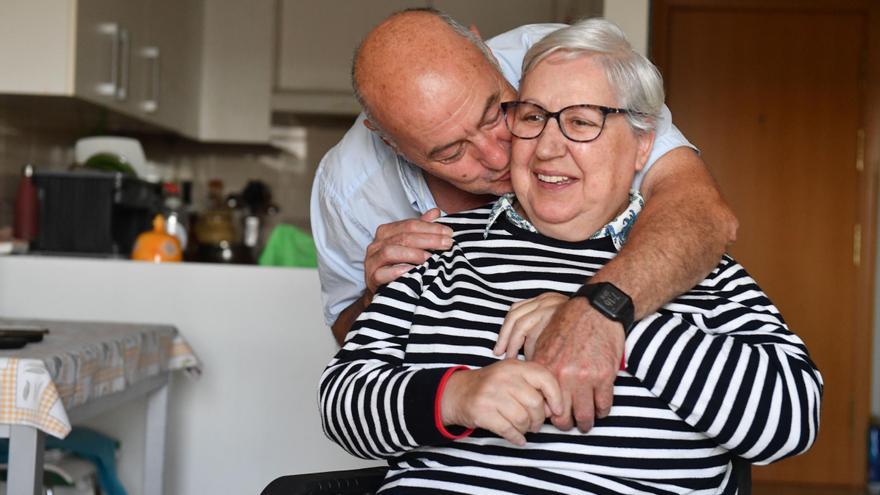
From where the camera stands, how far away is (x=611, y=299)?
111cm

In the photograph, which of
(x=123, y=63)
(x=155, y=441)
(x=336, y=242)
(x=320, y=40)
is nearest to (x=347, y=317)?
(x=336, y=242)

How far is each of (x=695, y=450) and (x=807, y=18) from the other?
377cm

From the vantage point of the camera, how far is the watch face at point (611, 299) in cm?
110

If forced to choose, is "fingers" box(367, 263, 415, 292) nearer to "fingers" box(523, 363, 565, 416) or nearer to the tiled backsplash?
"fingers" box(523, 363, 565, 416)

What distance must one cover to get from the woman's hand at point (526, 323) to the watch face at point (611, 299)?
6 cm

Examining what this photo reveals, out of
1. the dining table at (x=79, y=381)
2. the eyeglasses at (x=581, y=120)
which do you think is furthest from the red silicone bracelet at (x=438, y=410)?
the dining table at (x=79, y=381)

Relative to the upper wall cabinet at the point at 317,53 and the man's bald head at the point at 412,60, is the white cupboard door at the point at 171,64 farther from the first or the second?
the man's bald head at the point at 412,60

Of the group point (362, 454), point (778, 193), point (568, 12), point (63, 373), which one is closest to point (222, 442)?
point (63, 373)

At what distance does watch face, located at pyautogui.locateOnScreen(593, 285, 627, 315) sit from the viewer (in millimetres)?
1104

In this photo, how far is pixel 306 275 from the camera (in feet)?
8.61

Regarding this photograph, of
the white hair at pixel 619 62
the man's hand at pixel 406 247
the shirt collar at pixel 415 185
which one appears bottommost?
the man's hand at pixel 406 247

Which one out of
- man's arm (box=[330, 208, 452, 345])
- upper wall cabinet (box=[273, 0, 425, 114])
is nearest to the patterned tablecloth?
man's arm (box=[330, 208, 452, 345])

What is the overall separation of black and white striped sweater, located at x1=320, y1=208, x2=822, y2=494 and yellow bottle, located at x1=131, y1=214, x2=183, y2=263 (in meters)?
1.58

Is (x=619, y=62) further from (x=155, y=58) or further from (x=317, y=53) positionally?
(x=317, y=53)
